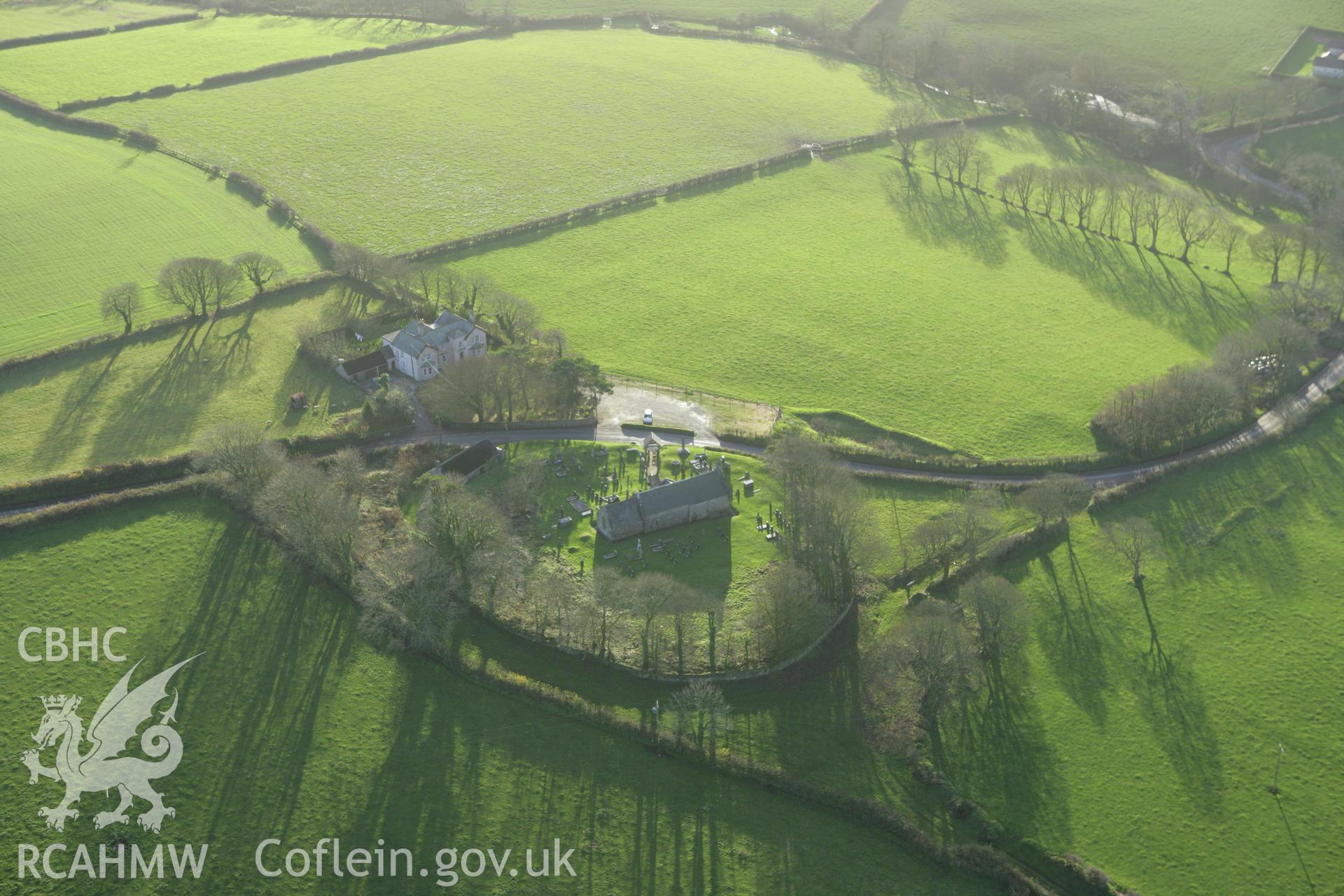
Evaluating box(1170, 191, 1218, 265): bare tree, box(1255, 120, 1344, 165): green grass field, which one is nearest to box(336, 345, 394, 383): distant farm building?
box(1170, 191, 1218, 265): bare tree

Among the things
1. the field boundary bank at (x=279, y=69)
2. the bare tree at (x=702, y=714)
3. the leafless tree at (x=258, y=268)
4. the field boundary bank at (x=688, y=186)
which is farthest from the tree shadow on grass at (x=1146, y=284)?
the field boundary bank at (x=279, y=69)

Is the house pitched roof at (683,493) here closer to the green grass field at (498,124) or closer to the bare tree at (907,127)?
the green grass field at (498,124)

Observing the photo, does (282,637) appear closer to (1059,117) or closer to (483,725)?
(483,725)

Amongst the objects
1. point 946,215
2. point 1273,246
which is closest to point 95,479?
point 946,215

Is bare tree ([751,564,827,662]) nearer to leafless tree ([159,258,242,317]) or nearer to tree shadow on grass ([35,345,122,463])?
tree shadow on grass ([35,345,122,463])

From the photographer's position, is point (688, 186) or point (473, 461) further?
point (688, 186)

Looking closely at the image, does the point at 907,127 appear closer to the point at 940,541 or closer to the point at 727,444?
the point at 727,444
